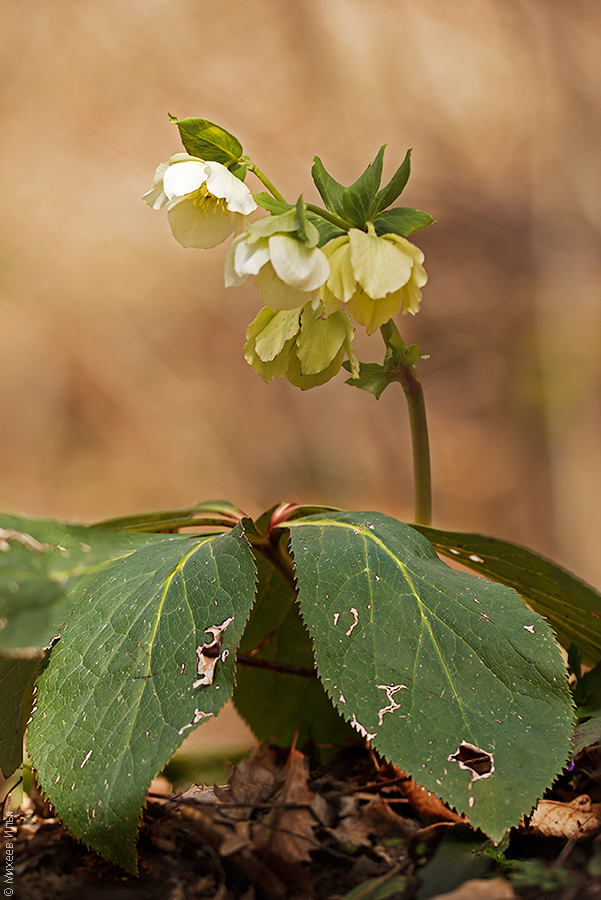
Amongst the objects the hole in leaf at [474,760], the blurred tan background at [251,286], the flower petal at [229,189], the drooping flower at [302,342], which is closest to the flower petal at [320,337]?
the drooping flower at [302,342]

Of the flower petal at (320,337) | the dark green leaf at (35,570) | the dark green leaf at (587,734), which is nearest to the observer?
the dark green leaf at (35,570)

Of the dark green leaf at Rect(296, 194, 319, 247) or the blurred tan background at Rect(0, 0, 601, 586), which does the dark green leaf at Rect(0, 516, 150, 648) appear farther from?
the blurred tan background at Rect(0, 0, 601, 586)

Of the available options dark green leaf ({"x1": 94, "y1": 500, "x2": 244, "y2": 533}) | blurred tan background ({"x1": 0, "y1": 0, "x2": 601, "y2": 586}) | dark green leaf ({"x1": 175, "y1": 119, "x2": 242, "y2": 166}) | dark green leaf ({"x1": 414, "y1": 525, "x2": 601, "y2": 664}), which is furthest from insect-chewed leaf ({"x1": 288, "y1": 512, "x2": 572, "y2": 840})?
blurred tan background ({"x1": 0, "y1": 0, "x2": 601, "y2": 586})

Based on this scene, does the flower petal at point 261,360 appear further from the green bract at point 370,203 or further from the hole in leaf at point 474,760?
the hole in leaf at point 474,760

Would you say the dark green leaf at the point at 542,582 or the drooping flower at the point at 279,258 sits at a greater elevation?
the drooping flower at the point at 279,258

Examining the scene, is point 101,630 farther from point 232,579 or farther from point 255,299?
point 255,299

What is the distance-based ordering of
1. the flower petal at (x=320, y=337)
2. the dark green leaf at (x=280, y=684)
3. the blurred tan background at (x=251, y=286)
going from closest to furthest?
the flower petal at (x=320, y=337), the dark green leaf at (x=280, y=684), the blurred tan background at (x=251, y=286)

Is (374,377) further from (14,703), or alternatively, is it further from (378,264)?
(14,703)
